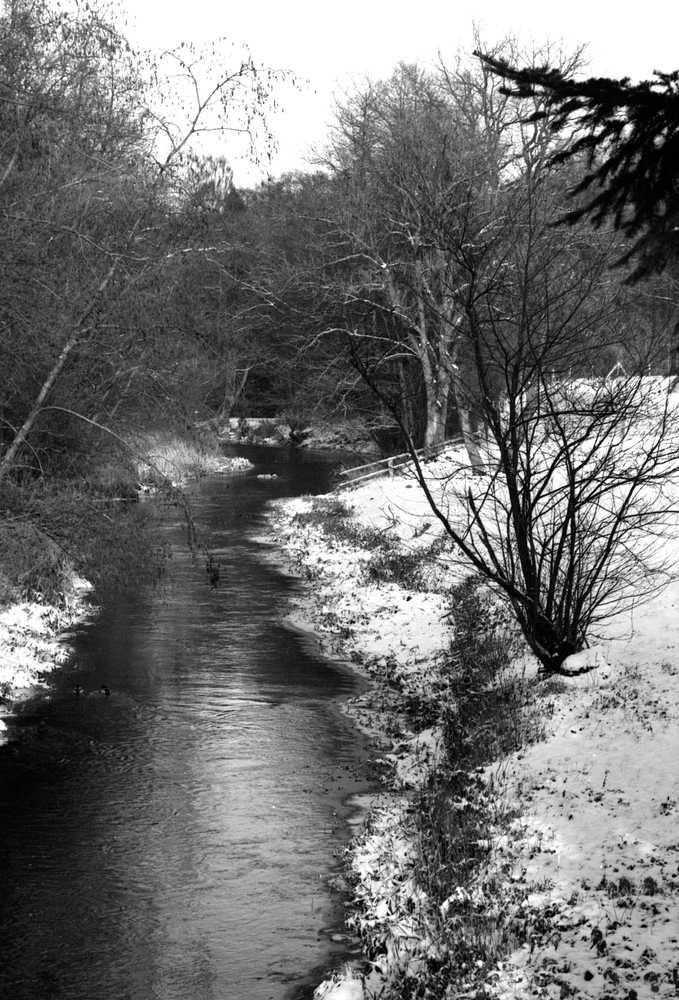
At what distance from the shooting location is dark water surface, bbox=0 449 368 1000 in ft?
23.6

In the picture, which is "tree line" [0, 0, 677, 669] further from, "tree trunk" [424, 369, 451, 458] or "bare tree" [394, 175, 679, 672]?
"tree trunk" [424, 369, 451, 458]

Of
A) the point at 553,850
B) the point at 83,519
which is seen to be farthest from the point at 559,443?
the point at 83,519

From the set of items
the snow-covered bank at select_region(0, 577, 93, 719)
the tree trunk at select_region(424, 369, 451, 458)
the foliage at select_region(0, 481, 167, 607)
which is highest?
the tree trunk at select_region(424, 369, 451, 458)

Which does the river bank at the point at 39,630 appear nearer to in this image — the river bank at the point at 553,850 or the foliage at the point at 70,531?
the foliage at the point at 70,531

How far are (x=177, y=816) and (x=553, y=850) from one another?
147 inches

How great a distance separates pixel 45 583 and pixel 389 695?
278 inches

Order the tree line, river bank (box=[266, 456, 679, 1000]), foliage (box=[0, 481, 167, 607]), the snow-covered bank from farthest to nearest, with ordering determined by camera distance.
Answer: the snow-covered bank
foliage (box=[0, 481, 167, 607])
the tree line
river bank (box=[266, 456, 679, 1000])

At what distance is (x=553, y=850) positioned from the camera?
7656 mm

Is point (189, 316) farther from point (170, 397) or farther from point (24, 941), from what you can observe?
point (24, 941)

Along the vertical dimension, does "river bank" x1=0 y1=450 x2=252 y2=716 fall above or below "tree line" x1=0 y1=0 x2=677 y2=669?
below

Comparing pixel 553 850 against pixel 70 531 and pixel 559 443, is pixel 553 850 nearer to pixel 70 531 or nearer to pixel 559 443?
pixel 559 443

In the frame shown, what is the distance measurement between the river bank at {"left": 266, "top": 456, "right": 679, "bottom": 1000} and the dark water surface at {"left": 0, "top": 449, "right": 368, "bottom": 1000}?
1.71ft

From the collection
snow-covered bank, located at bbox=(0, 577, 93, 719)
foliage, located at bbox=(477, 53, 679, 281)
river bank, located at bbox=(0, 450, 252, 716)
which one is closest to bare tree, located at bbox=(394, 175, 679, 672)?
river bank, located at bbox=(0, 450, 252, 716)

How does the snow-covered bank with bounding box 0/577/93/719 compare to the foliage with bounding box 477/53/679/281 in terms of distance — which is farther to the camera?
the snow-covered bank with bounding box 0/577/93/719
